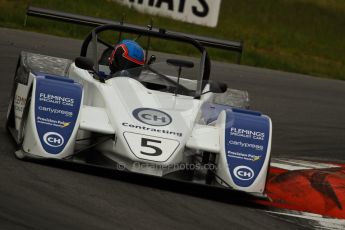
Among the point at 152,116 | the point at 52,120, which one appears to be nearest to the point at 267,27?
the point at 152,116

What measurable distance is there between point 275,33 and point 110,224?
56.7 ft

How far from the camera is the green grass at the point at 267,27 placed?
1911 cm

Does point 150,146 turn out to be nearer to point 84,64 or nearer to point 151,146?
point 151,146

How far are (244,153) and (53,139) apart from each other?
A: 163 centimetres

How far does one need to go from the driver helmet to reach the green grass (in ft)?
27.4

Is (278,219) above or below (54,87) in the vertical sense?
below

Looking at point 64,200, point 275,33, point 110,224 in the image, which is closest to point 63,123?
point 64,200

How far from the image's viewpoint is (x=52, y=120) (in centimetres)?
839

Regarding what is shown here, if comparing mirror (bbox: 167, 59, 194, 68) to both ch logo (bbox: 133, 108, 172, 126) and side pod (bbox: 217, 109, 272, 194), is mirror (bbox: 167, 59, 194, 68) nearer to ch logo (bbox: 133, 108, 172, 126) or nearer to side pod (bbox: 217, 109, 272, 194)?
ch logo (bbox: 133, 108, 172, 126)

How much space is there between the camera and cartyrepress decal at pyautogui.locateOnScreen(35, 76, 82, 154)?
8.30 metres

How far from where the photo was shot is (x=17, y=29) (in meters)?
17.8

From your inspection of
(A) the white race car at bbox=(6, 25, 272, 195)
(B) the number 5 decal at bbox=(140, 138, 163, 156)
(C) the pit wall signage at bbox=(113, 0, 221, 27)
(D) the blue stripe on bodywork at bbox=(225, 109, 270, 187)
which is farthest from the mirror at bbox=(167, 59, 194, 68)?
(C) the pit wall signage at bbox=(113, 0, 221, 27)

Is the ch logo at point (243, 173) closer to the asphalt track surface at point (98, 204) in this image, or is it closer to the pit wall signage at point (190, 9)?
the asphalt track surface at point (98, 204)

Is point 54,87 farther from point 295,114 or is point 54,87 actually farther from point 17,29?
point 17,29
